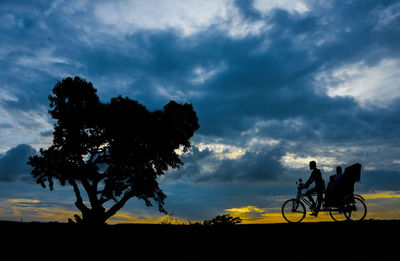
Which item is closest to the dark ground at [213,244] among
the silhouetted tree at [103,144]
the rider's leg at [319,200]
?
the rider's leg at [319,200]

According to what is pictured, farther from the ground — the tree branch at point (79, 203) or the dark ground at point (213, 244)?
the tree branch at point (79, 203)

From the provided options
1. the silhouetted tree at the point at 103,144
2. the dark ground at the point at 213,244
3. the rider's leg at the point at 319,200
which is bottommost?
the dark ground at the point at 213,244

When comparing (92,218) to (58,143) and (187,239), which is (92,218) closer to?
(58,143)

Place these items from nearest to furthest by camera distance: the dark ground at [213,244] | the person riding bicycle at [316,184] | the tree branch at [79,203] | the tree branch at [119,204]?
the dark ground at [213,244]
the person riding bicycle at [316,184]
the tree branch at [79,203]
the tree branch at [119,204]

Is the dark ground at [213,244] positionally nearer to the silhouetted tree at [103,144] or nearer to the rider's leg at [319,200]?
the rider's leg at [319,200]

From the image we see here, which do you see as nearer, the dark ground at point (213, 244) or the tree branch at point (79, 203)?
the dark ground at point (213, 244)

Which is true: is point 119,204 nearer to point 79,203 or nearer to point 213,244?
point 79,203

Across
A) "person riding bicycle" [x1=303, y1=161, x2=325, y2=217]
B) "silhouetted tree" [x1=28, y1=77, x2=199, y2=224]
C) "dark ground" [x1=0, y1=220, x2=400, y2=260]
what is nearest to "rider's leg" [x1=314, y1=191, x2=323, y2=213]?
"person riding bicycle" [x1=303, y1=161, x2=325, y2=217]

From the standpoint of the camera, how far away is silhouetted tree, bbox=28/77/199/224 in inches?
931

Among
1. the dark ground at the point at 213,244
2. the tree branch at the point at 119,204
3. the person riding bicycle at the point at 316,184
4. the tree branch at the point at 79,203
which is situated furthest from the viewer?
the tree branch at the point at 119,204

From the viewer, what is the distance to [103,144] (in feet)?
82.2

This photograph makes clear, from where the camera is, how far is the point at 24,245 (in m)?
6.42

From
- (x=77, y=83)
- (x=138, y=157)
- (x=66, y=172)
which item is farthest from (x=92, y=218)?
(x=77, y=83)

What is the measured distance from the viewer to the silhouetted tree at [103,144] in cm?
2364
